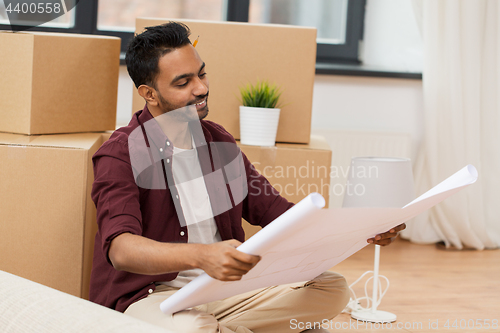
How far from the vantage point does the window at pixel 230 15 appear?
104 inches

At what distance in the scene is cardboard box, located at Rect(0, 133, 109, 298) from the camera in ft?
4.52

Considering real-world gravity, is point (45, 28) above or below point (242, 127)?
above

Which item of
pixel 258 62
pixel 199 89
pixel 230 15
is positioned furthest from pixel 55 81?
pixel 230 15

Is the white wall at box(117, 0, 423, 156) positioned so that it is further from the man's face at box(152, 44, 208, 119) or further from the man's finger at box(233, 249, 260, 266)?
the man's finger at box(233, 249, 260, 266)

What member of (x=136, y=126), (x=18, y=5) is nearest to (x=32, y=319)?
(x=136, y=126)

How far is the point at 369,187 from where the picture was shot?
1.74 meters

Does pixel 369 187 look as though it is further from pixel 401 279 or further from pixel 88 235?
pixel 88 235

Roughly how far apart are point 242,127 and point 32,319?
1.12m

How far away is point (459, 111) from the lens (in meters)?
2.68

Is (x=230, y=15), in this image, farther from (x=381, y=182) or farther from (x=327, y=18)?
(x=381, y=182)

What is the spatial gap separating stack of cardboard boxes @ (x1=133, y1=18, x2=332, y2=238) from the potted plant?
1.3 inches

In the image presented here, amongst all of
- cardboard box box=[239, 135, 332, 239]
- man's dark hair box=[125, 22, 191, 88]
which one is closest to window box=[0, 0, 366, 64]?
cardboard box box=[239, 135, 332, 239]

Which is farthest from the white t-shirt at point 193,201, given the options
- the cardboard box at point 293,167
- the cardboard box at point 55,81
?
the cardboard box at point 55,81

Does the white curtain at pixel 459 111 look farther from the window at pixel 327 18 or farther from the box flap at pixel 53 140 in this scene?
the box flap at pixel 53 140
